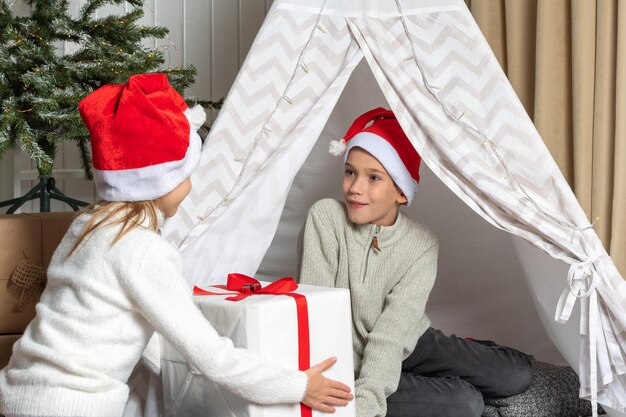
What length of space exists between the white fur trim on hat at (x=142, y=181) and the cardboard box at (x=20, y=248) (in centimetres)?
64

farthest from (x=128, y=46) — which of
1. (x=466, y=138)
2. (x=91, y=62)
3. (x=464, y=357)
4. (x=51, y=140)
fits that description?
(x=464, y=357)

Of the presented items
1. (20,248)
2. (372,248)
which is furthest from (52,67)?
(372,248)

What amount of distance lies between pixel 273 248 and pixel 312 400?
993 mm

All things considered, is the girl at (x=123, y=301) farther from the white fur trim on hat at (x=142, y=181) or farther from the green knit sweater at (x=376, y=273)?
the green knit sweater at (x=376, y=273)

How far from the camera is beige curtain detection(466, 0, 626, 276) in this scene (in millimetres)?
2180

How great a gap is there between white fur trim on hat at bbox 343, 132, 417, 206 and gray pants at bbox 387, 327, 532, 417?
1.27 ft

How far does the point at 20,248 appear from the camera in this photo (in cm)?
215

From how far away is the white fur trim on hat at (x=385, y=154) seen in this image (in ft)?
6.54

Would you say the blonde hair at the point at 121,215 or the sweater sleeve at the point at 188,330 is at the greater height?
the blonde hair at the point at 121,215

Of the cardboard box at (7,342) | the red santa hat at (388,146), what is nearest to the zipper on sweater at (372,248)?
the red santa hat at (388,146)

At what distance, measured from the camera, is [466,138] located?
1.86 m

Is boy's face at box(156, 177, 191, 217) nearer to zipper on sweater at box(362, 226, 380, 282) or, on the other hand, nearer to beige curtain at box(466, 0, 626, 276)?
zipper on sweater at box(362, 226, 380, 282)

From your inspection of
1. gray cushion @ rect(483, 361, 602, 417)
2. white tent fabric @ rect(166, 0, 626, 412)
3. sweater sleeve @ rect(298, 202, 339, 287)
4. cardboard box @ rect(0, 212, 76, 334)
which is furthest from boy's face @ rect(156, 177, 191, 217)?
gray cushion @ rect(483, 361, 602, 417)

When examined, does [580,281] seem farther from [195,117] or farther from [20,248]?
[20,248]
